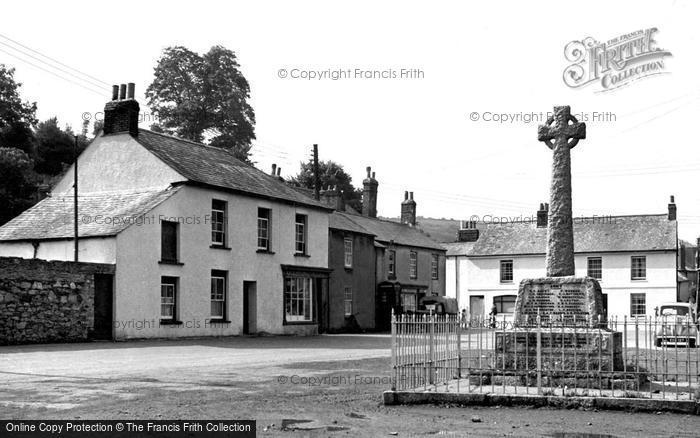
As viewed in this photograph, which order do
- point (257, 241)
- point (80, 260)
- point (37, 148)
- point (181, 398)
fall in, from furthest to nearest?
point (37, 148) → point (257, 241) → point (80, 260) → point (181, 398)

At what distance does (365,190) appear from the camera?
57250 mm

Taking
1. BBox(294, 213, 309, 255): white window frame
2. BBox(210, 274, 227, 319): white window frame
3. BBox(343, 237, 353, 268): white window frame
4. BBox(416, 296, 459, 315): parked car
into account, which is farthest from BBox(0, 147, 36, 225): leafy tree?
BBox(416, 296, 459, 315): parked car

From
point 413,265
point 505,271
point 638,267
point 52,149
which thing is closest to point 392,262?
point 413,265

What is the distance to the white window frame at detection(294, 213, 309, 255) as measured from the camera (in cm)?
3838

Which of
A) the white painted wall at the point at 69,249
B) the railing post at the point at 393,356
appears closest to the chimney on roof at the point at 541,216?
the white painted wall at the point at 69,249

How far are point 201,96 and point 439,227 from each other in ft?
290

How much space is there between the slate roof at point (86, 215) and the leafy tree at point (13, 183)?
11.1 meters

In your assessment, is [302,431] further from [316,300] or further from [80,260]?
[316,300]

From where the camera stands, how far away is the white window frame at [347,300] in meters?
44.5

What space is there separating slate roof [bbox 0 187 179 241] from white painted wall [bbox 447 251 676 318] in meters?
30.2

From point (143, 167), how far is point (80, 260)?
5.08m

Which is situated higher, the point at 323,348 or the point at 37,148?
the point at 37,148

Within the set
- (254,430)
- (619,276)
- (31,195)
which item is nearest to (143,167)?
(31,195)

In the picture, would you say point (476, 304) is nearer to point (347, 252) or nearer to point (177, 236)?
point (347, 252)
